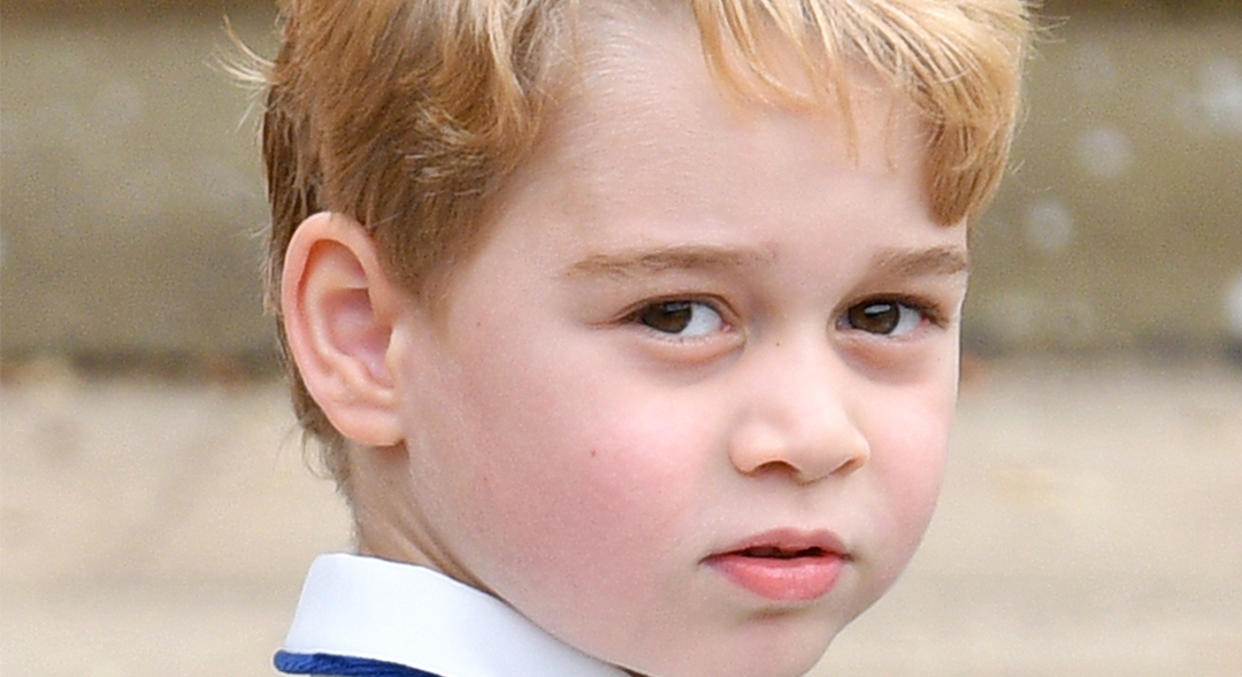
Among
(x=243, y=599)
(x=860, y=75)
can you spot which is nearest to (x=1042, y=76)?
(x=243, y=599)

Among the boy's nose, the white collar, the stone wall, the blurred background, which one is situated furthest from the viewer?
A: the stone wall

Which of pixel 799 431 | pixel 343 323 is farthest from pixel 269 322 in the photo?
pixel 799 431

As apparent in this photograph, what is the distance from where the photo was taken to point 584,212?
172 cm

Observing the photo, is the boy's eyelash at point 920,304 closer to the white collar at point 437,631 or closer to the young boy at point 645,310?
the young boy at point 645,310

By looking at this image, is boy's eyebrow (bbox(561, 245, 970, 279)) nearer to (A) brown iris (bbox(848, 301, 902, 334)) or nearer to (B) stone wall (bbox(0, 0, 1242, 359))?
(A) brown iris (bbox(848, 301, 902, 334))

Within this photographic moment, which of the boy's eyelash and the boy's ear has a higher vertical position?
the boy's eyelash

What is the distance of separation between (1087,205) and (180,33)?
238 cm

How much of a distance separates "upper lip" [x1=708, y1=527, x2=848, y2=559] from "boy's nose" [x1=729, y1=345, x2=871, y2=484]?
0.15 feet

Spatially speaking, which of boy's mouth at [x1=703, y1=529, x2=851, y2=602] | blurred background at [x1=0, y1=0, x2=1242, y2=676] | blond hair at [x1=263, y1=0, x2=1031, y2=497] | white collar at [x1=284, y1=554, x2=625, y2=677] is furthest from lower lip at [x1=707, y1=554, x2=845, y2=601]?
blurred background at [x1=0, y1=0, x2=1242, y2=676]

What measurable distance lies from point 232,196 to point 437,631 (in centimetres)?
402

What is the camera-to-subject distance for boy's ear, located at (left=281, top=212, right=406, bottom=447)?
6.09 feet

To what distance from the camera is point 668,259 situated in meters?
1.71

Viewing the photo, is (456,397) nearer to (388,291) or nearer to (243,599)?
(388,291)

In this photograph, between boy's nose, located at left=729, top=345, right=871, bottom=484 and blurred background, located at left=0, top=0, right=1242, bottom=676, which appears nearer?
boy's nose, located at left=729, top=345, right=871, bottom=484
